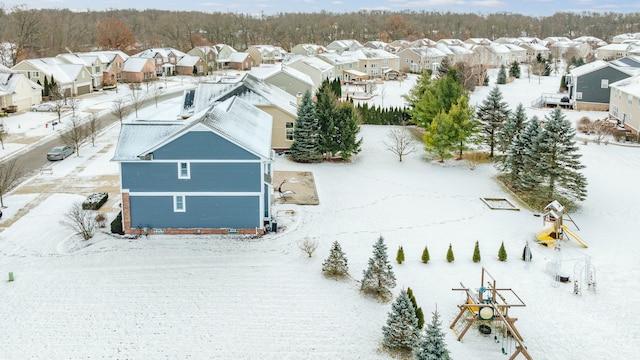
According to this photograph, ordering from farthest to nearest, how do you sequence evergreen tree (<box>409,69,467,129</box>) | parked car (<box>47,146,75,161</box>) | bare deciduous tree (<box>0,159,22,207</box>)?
evergreen tree (<box>409,69,467,129</box>), parked car (<box>47,146,75,161</box>), bare deciduous tree (<box>0,159,22,207</box>)

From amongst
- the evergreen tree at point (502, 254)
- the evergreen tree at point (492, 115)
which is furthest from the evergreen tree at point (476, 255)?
the evergreen tree at point (492, 115)

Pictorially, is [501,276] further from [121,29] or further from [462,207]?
[121,29]

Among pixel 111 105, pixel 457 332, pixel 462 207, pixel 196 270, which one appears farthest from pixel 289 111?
pixel 111 105

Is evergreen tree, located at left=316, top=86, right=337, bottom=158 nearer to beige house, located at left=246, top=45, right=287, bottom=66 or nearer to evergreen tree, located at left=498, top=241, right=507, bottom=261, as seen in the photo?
evergreen tree, located at left=498, top=241, right=507, bottom=261

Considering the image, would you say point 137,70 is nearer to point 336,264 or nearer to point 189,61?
point 189,61

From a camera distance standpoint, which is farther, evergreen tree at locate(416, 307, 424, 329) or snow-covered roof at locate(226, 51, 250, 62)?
snow-covered roof at locate(226, 51, 250, 62)

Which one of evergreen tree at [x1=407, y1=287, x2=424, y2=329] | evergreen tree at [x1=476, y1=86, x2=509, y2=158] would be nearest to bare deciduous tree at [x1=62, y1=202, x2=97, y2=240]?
evergreen tree at [x1=407, y1=287, x2=424, y2=329]
